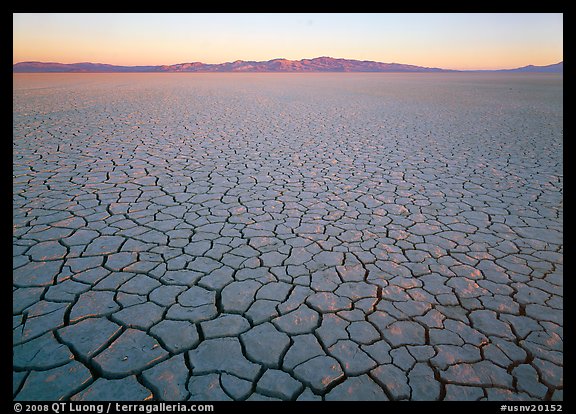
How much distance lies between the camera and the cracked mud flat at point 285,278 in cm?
167

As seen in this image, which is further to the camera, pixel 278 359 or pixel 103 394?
pixel 278 359

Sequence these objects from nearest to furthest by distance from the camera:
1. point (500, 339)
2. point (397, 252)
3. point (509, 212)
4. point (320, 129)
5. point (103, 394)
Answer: point (103, 394) < point (500, 339) < point (397, 252) < point (509, 212) < point (320, 129)

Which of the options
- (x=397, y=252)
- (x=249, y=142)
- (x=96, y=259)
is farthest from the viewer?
(x=249, y=142)

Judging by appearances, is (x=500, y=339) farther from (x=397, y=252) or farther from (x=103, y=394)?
(x=103, y=394)

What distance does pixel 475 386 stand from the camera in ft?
5.35

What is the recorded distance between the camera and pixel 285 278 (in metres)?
2.46

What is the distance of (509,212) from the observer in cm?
360

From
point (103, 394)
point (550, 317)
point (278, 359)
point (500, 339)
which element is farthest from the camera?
point (550, 317)

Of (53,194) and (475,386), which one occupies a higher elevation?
(53,194)

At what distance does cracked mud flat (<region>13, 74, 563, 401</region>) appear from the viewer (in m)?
1.67

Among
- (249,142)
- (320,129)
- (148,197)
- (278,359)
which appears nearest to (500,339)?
(278,359)
